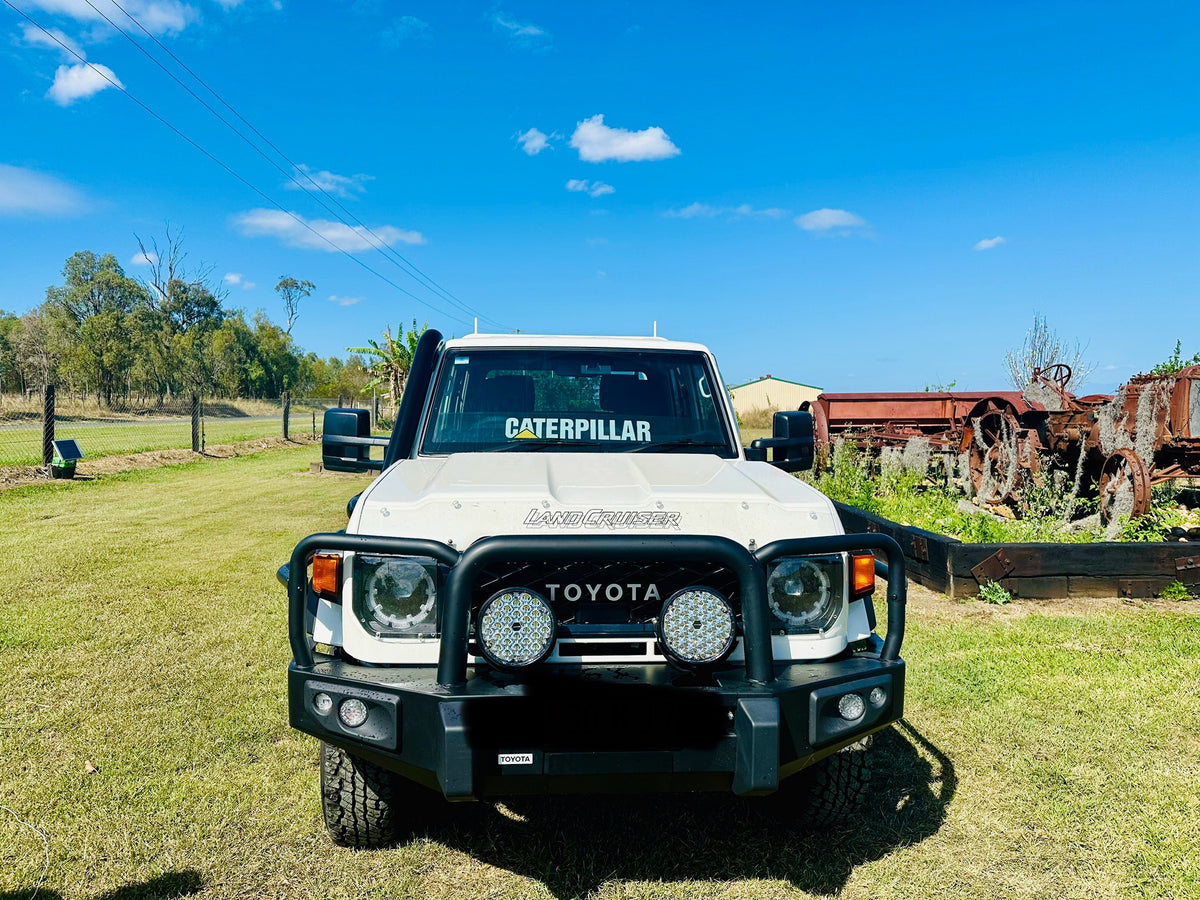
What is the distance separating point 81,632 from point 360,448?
116 inches

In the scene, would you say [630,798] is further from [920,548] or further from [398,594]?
[920,548]

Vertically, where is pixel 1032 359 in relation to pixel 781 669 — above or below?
above

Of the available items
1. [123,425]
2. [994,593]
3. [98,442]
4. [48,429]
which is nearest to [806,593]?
[994,593]

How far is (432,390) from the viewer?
3910 millimetres

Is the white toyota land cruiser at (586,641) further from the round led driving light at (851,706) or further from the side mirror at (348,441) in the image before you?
the side mirror at (348,441)

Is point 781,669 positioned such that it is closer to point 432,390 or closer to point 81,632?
point 432,390

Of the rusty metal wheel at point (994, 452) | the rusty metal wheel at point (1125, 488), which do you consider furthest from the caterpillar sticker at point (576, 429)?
the rusty metal wheel at point (994, 452)

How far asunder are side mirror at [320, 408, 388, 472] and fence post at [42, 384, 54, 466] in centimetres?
1174

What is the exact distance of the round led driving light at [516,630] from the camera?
2.31 metres

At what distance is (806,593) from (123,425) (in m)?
33.1

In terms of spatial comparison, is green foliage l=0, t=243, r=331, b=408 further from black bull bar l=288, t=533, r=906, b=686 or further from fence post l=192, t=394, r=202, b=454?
black bull bar l=288, t=533, r=906, b=686

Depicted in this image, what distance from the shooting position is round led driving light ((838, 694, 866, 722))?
2475mm

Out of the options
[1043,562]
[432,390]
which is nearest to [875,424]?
[1043,562]

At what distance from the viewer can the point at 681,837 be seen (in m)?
3.07
